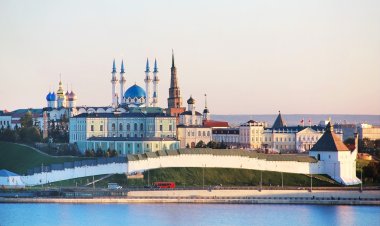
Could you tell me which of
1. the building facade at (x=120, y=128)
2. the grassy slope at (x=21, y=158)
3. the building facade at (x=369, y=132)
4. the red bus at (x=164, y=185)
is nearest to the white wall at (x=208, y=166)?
the red bus at (x=164, y=185)

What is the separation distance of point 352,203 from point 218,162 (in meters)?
13.2

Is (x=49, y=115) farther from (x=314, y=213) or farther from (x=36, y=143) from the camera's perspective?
(x=314, y=213)

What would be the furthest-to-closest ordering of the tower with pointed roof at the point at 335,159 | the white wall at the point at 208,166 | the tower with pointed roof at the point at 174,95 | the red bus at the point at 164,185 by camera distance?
the tower with pointed roof at the point at 174,95, the tower with pointed roof at the point at 335,159, the white wall at the point at 208,166, the red bus at the point at 164,185

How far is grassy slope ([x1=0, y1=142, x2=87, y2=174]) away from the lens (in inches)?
3656

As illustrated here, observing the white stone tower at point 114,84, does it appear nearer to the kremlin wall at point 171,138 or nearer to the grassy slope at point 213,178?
the kremlin wall at point 171,138

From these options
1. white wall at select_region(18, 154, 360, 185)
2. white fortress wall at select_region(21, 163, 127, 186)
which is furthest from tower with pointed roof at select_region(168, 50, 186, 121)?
white fortress wall at select_region(21, 163, 127, 186)

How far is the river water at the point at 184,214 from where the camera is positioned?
6394cm

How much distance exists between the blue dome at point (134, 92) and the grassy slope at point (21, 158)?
58.1 ft

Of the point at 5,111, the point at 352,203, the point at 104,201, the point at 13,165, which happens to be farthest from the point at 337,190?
the point at 5,111

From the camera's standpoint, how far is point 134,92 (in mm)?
117438

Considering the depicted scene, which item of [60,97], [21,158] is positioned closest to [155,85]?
[60,97]

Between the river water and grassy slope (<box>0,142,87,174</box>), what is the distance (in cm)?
Answer: 2097

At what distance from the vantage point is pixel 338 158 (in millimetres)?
86188

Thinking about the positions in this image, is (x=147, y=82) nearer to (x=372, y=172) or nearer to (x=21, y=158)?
(x=21, y=158)
